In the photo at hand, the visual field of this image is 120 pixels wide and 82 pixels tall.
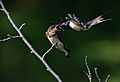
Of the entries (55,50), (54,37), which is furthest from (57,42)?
(55,50)

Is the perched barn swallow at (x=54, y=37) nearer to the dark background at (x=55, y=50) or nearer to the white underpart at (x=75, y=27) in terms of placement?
the white underpart at (x=75, y=27)

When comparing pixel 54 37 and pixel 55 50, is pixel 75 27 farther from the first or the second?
pixel 55 50

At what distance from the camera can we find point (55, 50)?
257 inches

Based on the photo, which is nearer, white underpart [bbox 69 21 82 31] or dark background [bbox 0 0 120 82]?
white underpart [bbox 69 21 82 31]

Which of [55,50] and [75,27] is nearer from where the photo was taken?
[75,27]

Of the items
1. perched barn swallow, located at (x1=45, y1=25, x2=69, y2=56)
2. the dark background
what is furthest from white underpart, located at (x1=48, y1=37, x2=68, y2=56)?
the dark background

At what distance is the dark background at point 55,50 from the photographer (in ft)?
20.6

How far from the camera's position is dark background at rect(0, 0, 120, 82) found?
6.29 m

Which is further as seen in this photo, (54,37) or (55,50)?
(55,50)

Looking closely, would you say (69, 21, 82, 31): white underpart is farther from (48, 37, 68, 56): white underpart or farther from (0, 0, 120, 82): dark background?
(0, 0, 120, 82): dark background

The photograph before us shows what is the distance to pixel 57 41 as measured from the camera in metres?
1.66

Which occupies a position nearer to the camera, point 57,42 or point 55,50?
point 57,42

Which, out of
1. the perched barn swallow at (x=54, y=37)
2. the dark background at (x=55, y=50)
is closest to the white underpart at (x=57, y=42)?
the perched barn swallow at (x=54, y=37)

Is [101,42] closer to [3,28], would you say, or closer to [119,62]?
[119,62]
